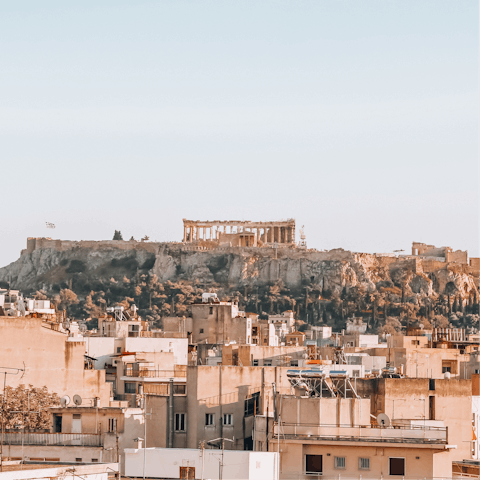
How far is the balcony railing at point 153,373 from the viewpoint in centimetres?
4391

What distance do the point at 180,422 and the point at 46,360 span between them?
668 centimetres

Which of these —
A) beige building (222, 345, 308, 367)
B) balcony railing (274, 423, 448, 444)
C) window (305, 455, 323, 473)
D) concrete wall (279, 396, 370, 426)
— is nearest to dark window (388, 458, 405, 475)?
balcony railing (274, 423, 448, 444)

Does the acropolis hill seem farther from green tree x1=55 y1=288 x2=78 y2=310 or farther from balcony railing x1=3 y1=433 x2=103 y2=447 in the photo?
balcony railing x1=3 y1=433 x2=103 y2=447

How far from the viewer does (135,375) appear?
44531 mm

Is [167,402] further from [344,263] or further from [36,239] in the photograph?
[36,239]

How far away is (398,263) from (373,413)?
117779 millimetres

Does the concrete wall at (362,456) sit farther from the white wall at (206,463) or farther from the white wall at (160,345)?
the white wall at (160,345)

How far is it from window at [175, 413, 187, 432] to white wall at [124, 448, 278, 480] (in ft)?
24.5

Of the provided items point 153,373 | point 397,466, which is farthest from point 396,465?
point 153,373

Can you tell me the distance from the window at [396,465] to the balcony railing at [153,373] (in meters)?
15.5

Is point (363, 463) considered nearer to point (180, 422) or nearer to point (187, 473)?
point (187, 473)

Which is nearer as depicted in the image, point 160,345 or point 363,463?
point 363,463

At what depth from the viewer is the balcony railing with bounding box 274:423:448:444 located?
29125 mm

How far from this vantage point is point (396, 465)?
28.9 m
